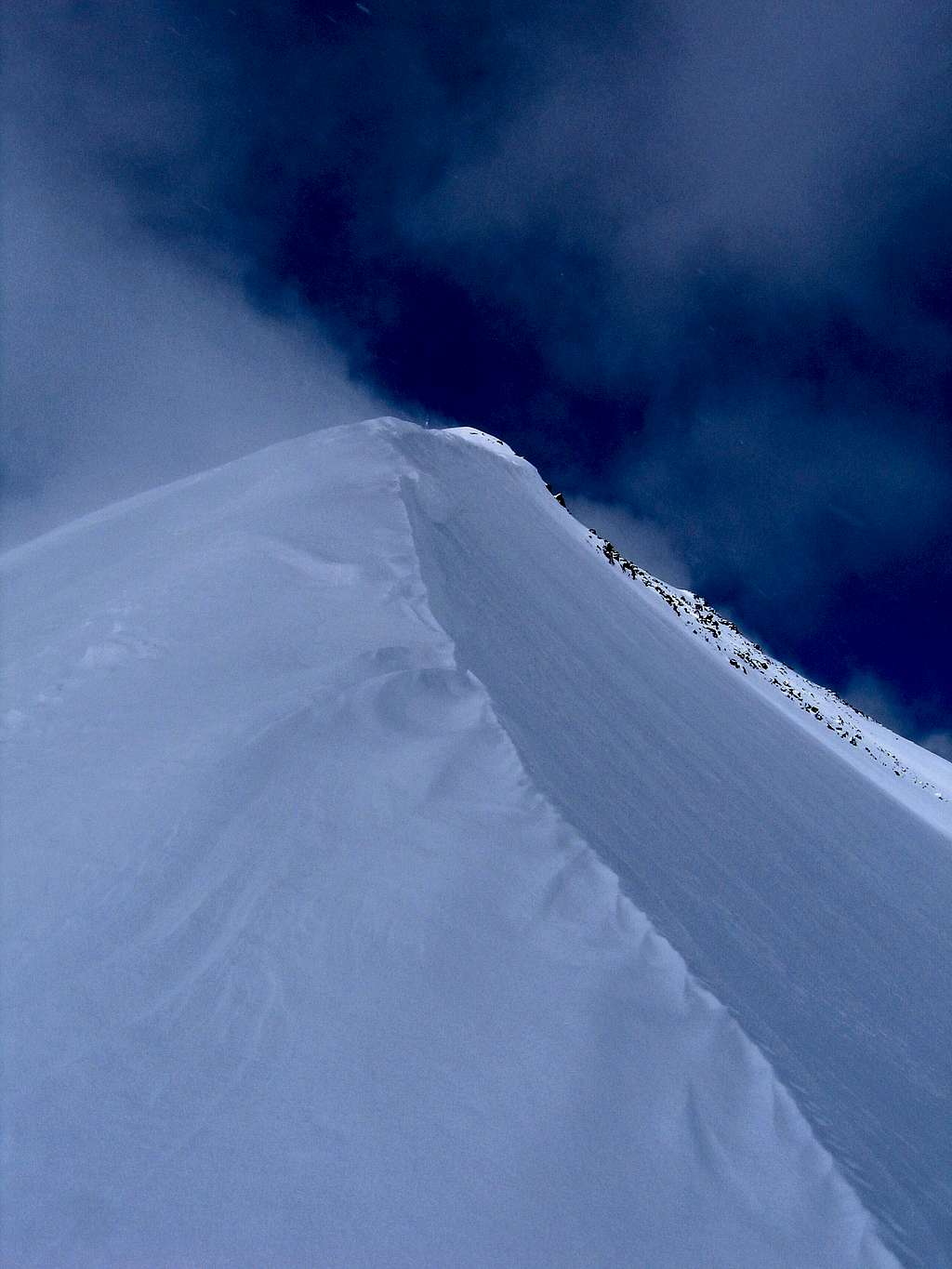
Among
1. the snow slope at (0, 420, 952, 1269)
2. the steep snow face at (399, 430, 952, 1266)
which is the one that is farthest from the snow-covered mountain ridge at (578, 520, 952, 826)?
the snow slope at (0, 420, 952, 1269)

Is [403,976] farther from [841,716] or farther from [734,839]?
[841,716]

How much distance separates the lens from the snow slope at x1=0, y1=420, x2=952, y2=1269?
4.92 feet

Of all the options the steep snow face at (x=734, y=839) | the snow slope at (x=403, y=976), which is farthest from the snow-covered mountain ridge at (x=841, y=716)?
the snow slope at (x=403, y=976)

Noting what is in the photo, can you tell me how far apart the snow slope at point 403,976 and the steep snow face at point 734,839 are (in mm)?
25

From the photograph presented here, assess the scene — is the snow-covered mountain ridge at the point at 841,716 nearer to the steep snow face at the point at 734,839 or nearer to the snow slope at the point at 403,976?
the steep snow face at the point at 734,839

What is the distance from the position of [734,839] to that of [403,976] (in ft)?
8.21

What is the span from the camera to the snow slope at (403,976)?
59.0 inches

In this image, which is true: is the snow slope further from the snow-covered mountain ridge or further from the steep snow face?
the snow-covered mountain ridge

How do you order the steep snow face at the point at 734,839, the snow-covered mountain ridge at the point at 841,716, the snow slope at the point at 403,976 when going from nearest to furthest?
the snow slope at the point at 403,976 < the steep snow face at the point at 734,839 < the snow-covered mountain ridge at the point at 841,716

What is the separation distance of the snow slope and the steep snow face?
25 millimetres

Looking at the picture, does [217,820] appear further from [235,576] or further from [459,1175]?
[235,576]

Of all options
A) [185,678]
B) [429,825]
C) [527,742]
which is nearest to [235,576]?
[185,678]

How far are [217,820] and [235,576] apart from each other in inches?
89.8

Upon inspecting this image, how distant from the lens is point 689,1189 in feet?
5.14
